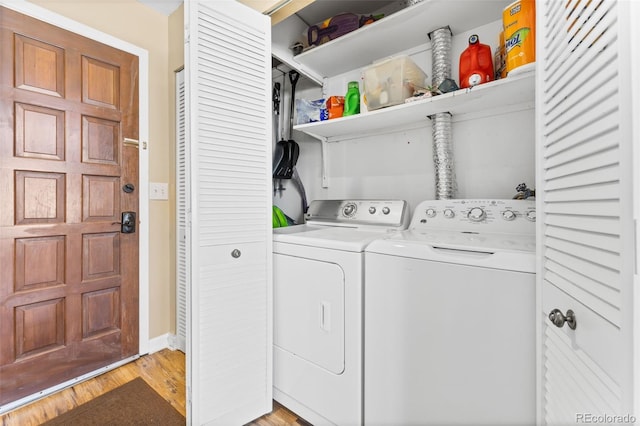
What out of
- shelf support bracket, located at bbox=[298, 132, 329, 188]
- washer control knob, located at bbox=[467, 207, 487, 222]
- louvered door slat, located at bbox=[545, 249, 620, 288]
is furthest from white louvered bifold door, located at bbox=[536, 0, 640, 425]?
shelf support bracket, located at bbox=[298, 132, 329, 188]

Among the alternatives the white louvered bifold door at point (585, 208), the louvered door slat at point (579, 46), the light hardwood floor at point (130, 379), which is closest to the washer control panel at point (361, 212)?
the white louvered bifold door at point (585, 208)

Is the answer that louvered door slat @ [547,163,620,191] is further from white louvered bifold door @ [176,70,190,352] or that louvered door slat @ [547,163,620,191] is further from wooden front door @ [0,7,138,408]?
wooden front door @ [0,7,138,408]

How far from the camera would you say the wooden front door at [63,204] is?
1.53 meters

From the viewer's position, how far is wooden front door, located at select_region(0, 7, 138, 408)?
60.4 inches

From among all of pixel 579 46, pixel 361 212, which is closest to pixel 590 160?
pixel 579 46

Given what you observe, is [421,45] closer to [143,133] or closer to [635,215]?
[635,215]

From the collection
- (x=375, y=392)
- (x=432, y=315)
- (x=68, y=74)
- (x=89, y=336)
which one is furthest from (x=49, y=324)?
(x=432, y=315)

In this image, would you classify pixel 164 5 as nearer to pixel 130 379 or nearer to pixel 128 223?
pixel 128 223

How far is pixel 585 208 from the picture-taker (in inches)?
24.9

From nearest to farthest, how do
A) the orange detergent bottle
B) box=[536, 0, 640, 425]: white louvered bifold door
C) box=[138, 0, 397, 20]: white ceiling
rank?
box=[536, 0, 640, 425]: white louvered bifold door
the orange detergent bottle
box=[138, 0, 397, 20]: white ceiling

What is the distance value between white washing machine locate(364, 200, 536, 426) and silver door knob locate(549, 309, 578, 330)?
0.44 feet

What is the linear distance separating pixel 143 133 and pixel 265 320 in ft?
5.31

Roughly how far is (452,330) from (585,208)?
58 centimetres

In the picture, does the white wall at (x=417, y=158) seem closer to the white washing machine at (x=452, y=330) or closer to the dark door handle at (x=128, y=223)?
the white washing machine at (x=452, y=330)
